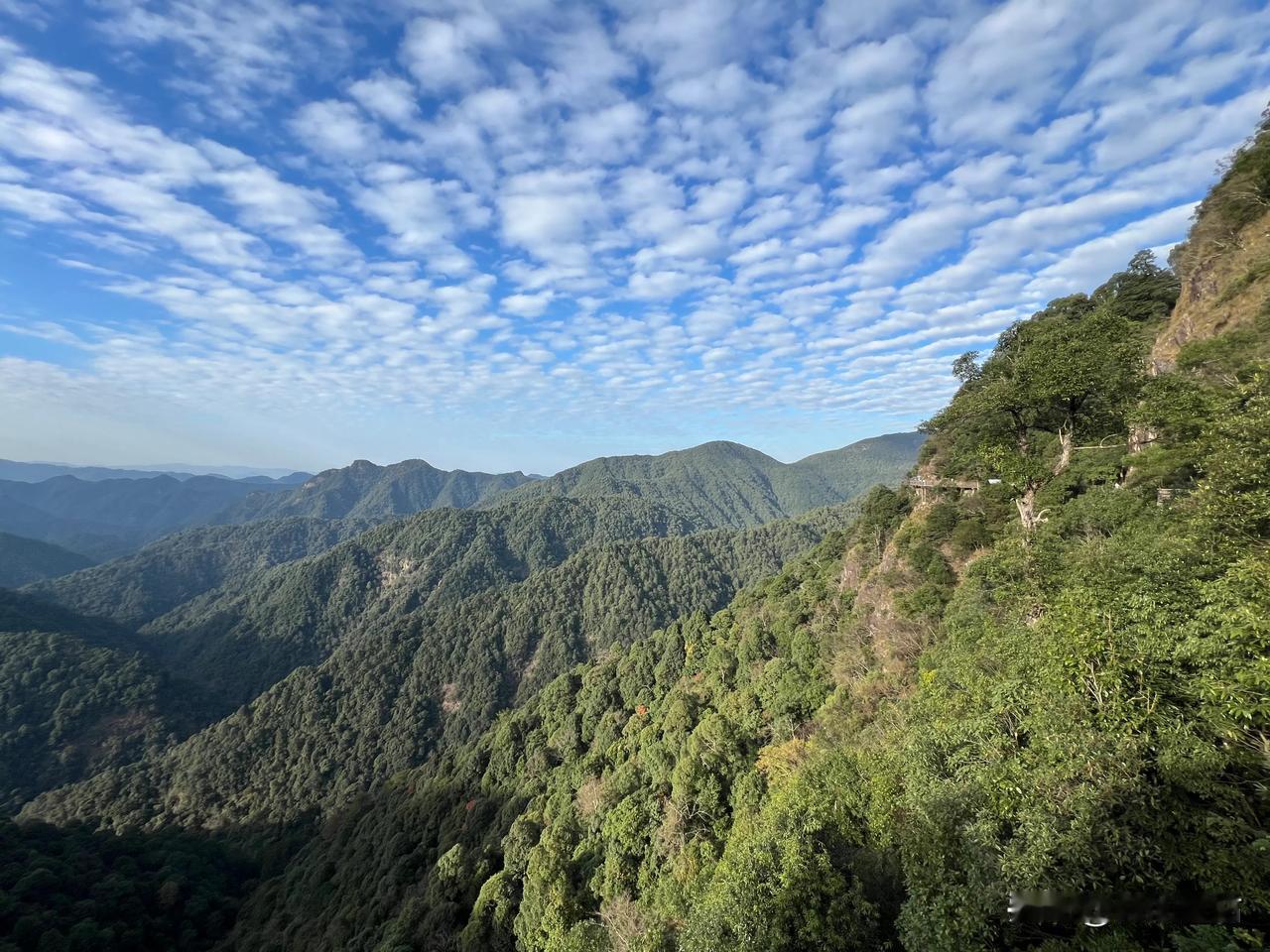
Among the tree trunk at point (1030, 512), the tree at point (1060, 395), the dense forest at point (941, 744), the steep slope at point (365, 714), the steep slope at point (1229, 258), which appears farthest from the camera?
the steep slope at point (365, 714)

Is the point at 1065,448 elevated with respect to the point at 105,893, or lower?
elevated

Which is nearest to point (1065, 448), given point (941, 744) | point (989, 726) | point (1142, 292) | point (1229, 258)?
point (1229, 258)

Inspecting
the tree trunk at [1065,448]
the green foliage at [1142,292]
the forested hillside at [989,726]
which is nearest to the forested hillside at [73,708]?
the forested hillside at [989,726]

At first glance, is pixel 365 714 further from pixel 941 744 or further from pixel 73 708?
pixel 941 744

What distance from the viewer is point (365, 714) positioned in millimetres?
139750

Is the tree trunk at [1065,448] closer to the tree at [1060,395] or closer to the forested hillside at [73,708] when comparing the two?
the tree at [1060,395]

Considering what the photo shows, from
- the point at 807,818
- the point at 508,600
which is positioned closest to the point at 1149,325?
the point at 807,818

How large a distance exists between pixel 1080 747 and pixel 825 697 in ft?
88.1

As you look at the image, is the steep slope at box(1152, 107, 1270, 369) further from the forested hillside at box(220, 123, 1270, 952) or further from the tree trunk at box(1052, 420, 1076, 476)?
the tree trunk at box(1052, 420, 1076, 476)

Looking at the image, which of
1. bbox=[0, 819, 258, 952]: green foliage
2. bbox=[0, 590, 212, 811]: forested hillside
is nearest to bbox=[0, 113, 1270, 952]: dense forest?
bbox=[0, 819, 258, 952]: green foliage

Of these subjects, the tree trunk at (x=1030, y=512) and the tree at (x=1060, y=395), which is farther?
the tree trunk at (x=1030, y=512)

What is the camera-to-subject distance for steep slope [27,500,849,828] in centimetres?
11375

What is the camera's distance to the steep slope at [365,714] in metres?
114

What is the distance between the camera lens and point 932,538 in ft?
125
